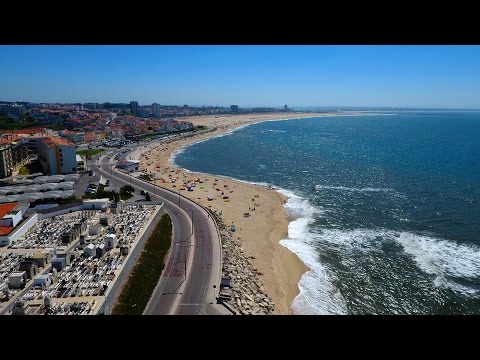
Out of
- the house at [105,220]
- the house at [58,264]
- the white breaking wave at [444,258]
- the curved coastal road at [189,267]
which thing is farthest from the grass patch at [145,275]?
the white breaking wave at [444,258]

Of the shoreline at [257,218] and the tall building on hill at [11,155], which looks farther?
the tall building on hill at [11,155]

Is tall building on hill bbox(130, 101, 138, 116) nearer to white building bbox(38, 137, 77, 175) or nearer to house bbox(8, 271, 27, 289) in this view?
white building bbox(38, 137, 77, 175)

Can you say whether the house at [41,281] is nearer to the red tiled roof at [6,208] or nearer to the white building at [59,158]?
the red tiled roof at [6,208]

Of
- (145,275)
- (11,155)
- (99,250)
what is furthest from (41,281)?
(11,155)

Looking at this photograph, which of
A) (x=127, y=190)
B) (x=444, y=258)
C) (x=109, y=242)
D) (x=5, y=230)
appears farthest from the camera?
(x=127, y=190)

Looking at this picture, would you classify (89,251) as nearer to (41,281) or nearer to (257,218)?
(41,281)
